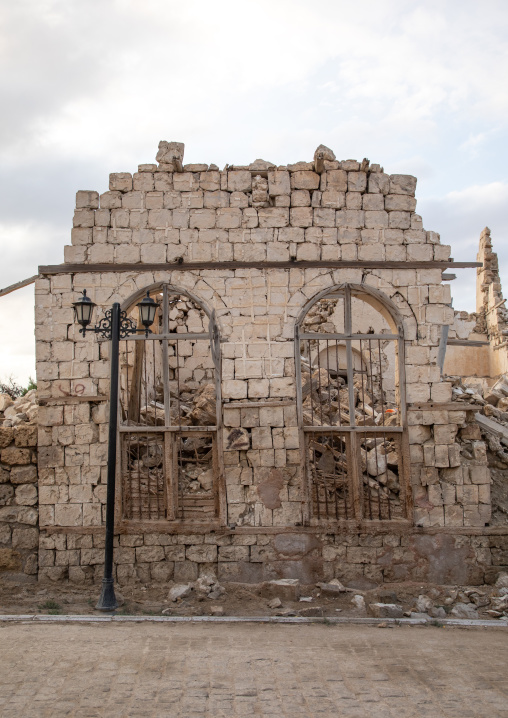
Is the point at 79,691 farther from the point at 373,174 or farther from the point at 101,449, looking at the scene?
the point at 373,174

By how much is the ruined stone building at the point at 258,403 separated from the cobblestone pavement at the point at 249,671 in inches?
71.5

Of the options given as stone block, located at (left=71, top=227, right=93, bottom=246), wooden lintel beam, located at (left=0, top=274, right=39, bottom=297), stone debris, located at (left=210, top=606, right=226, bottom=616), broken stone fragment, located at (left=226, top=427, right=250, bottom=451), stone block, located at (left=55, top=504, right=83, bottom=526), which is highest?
stone block, located at (left=71, top=227, right=93, bottom=246)

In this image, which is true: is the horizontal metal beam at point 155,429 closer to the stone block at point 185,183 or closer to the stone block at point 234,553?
the stone block at point 234,553

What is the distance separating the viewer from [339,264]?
9203 millimetres

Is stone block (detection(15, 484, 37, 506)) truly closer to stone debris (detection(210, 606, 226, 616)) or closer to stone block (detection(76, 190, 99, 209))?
stone debris (detection(210, 606, 226, 616))

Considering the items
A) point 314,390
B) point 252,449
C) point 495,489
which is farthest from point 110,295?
point 495,489

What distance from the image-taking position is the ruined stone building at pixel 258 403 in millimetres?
8797

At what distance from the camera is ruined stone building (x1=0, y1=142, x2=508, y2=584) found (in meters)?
8.80

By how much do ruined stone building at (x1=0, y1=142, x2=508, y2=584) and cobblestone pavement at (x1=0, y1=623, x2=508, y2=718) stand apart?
182 cm

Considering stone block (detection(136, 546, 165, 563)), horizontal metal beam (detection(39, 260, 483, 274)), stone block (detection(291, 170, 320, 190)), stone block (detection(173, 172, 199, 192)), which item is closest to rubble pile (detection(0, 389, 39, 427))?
horizontal metal beam (detection(39, 260, 483, 274))

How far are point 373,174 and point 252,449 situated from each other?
4.33m

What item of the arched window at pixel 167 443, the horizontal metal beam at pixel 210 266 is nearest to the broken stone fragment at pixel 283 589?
the arched window at pixel 167 443

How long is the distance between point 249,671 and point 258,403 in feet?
12.9

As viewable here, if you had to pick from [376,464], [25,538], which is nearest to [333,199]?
[376,464]
